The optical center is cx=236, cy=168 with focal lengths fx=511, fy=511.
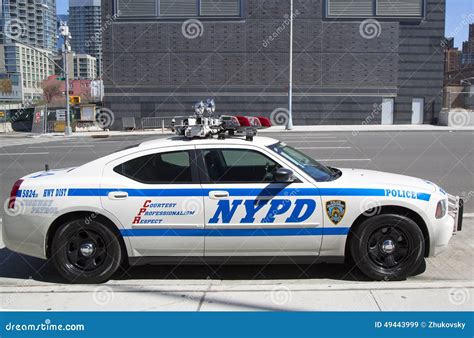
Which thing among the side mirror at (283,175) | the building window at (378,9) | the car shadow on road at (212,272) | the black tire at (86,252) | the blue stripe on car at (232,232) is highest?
the building window at (378,9)

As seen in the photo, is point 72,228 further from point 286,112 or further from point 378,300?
point 286,112

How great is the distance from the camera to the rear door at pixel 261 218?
4.75 meters

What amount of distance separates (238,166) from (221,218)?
0.67 metres

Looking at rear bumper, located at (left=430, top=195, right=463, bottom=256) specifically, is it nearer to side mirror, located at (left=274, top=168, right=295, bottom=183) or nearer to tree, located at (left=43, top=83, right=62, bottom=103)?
side mirror, located at (left=274, top=168, right=295, bottom=183)

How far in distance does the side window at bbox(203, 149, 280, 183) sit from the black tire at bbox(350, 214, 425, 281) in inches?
40.3

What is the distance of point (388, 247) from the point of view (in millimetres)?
4770

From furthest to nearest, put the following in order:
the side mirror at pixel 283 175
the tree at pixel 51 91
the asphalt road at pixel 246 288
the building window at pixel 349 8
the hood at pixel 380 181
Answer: the tree at pixel 51 91 < the building window at pixel 349 8 < the hood at pixel 380 181 < the side mirror at pixel 283 175 < the asphalt road at pixel 246 288

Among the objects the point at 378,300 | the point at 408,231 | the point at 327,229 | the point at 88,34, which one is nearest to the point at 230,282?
the point at 327,229

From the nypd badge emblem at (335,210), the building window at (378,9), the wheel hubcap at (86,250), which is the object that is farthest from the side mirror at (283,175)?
the building window at (378,9)

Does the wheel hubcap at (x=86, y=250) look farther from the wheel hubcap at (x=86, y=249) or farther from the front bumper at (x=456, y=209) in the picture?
the front bumper at (x=456, y=209)

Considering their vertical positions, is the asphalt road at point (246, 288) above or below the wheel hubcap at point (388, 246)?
below

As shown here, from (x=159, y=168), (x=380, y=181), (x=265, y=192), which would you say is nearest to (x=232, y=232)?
(x=265, y=192)

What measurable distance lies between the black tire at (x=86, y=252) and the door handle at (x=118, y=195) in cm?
29

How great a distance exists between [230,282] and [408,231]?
1.74 m
